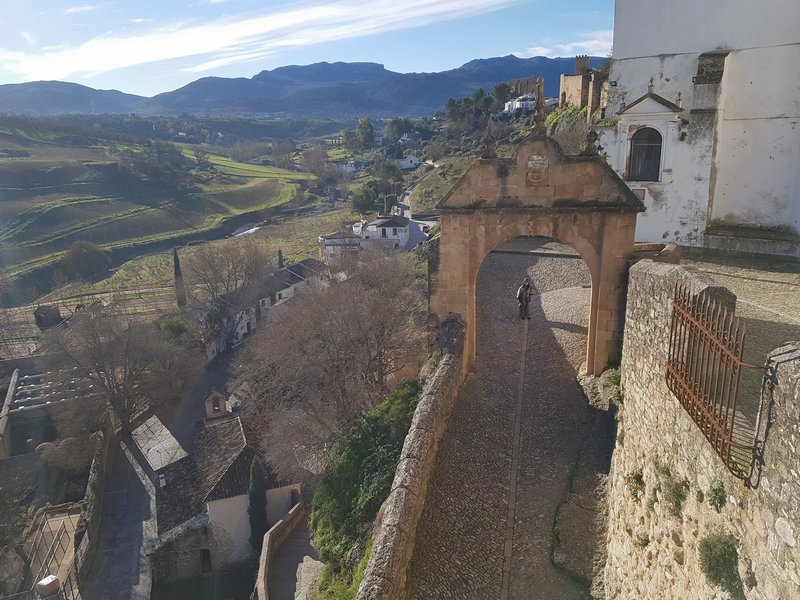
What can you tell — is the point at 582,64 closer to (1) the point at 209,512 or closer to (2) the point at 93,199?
(1) the point at 209,512

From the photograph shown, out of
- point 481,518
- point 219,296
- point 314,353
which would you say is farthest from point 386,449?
point 219,296

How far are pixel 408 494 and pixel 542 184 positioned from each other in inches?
259

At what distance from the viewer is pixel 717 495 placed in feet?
15.2

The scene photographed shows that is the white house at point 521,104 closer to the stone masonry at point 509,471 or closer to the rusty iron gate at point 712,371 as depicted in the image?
the stone masonry at point 509,471

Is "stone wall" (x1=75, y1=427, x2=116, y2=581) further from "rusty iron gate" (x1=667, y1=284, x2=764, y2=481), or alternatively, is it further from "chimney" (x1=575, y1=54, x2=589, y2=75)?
"chimney" (x1=575, y1=54, x2=589, y2=75)

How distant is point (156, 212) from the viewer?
269ft

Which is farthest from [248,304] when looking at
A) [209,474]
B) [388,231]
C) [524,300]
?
[524,300]

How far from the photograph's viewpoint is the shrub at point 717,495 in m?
4.57

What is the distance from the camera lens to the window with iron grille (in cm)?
1593

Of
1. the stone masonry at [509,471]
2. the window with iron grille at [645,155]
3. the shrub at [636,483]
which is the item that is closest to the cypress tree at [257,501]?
the stone masonry at [509,471]

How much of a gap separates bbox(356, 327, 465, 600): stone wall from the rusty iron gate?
11.9 feet

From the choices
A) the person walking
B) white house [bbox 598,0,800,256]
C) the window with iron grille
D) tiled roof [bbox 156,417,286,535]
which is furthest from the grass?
the person walking

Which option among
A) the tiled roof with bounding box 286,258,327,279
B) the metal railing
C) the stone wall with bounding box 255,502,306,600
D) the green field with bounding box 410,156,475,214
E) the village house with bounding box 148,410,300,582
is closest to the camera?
the stone wall with bounding box 255,502,306,600

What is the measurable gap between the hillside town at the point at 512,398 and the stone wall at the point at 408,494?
0.15 ft
